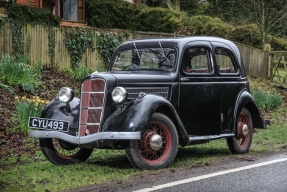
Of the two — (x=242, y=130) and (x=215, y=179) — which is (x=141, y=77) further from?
(x=242, y=130)

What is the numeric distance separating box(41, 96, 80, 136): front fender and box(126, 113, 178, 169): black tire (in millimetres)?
946

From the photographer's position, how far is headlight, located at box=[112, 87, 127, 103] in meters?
8.10

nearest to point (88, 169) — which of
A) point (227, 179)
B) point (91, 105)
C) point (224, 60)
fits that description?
point (91, 105)

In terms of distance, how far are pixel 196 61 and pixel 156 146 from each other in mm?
2033

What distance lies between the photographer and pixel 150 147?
324 inches

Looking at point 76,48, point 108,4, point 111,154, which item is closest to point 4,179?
point 111,154

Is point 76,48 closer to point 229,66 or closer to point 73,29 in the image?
point 73,29

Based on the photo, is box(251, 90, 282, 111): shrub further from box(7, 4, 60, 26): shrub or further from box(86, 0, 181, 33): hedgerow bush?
box(86, 0, 181, 33): hedgerow bush

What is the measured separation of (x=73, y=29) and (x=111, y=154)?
9.53 m

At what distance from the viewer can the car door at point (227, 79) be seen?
389 inches

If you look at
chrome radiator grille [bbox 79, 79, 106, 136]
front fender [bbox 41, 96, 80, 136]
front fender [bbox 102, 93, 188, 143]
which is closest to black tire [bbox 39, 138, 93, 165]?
front fender [bbox 41, 96, 80, 136]

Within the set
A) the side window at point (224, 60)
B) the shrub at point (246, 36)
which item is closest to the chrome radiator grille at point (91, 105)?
the side window at point (224, 60)

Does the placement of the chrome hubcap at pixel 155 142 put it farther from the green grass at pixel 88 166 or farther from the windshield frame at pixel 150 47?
the windshield frame at pixel 150 47

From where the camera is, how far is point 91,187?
7059 millimetres
